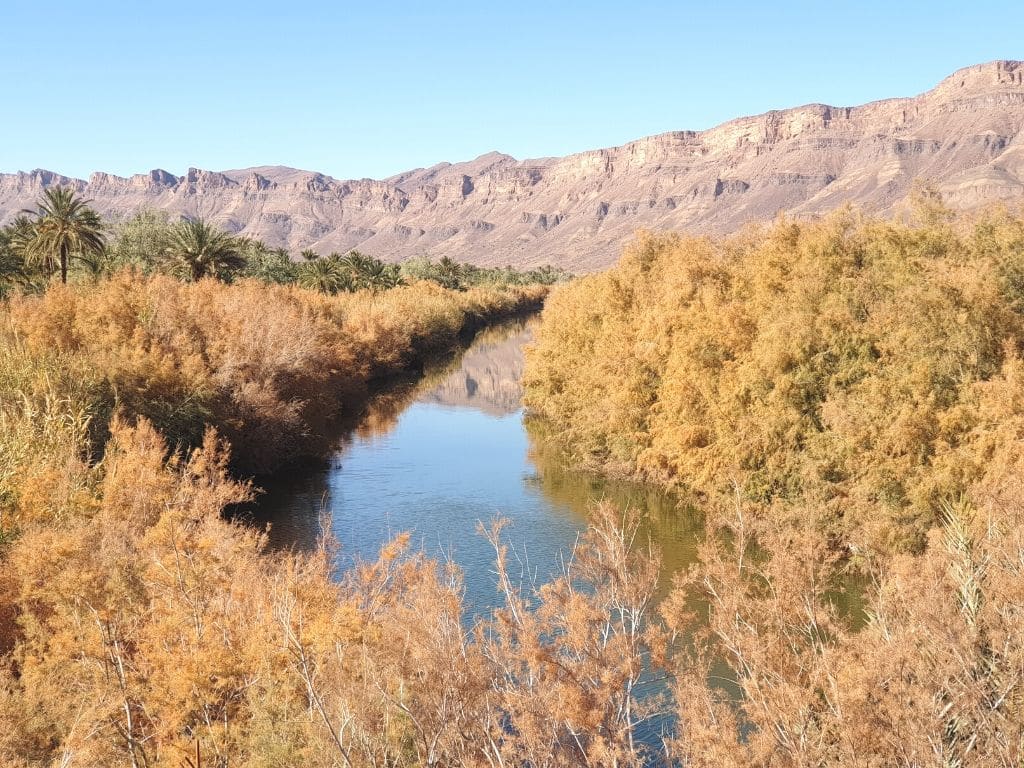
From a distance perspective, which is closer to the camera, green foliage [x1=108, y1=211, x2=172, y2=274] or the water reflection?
the water reflection

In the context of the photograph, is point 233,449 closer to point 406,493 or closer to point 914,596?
point 406,493

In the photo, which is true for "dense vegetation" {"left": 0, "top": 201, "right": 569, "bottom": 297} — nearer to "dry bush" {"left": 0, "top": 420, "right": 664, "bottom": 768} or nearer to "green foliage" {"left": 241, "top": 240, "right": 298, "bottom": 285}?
"green foliage" {"left": 241, "top": 240, "right": 298, "bottom": 285}

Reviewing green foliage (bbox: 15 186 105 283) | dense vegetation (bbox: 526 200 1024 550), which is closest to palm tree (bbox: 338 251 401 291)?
green foliage (bbox: 15 186 105 283)

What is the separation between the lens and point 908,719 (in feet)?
31.5

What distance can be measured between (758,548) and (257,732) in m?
19.4

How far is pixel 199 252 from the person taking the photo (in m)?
50.8

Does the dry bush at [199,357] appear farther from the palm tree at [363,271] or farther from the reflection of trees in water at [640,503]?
the palm tree at [363,271]

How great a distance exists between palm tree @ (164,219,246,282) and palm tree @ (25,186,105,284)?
5.65m

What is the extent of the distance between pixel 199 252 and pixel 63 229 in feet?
25.9

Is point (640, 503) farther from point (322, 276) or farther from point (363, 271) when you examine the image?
point (363, 271)

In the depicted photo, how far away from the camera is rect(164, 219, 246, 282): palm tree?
167ft

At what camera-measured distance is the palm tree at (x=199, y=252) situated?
50.9m

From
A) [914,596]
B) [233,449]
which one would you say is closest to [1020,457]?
[914,596]

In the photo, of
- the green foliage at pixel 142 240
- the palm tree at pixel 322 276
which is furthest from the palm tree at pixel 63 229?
the palm tree at pixel 322 276
